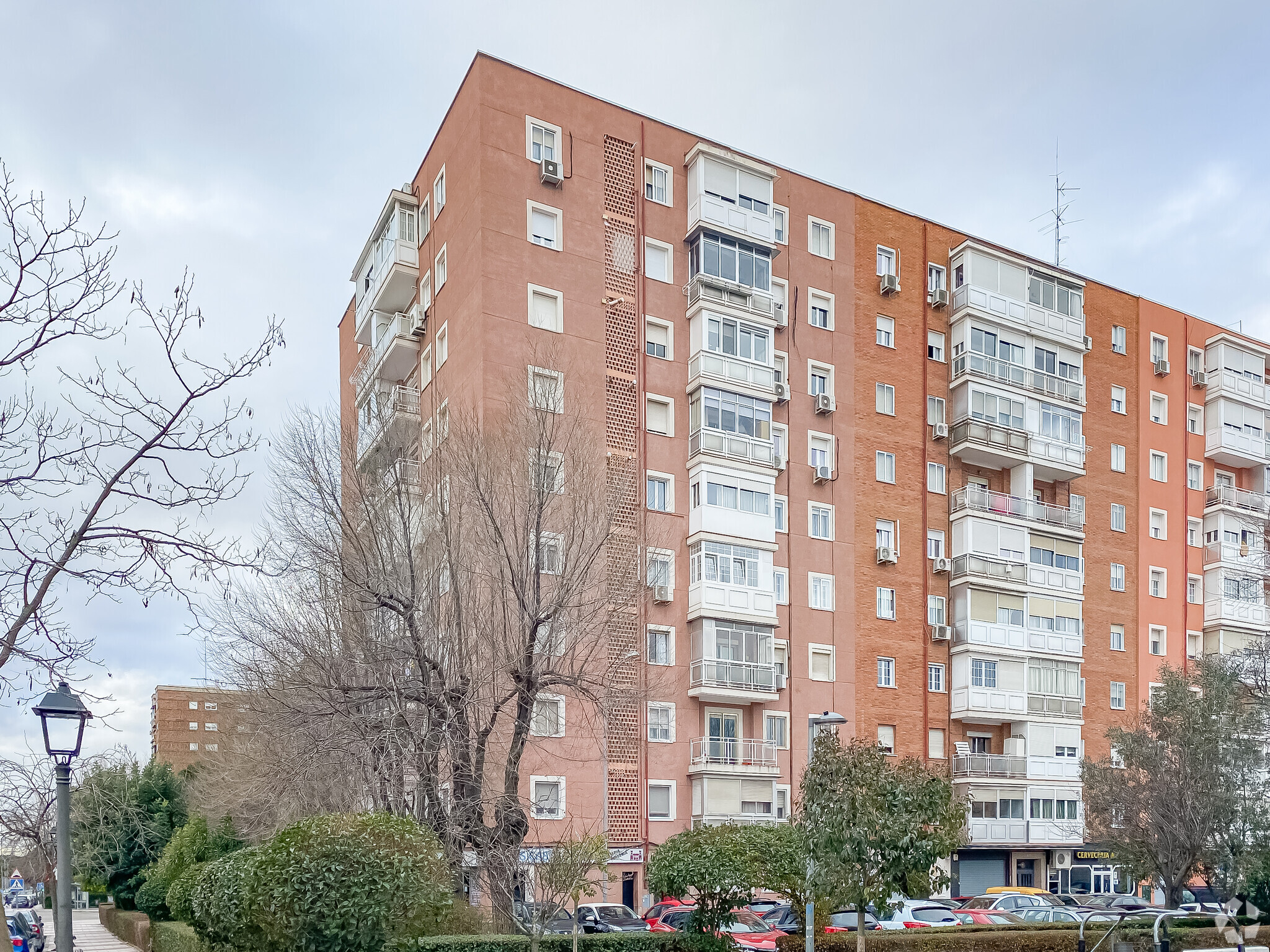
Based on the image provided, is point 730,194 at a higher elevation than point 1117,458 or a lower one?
higher

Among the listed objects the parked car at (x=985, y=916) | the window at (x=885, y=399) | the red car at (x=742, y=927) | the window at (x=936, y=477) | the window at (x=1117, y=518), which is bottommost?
the parked car at (x=985, y=916)

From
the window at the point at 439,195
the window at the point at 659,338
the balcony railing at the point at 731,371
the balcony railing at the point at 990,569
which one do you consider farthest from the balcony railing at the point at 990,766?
the window at the point at 439,195

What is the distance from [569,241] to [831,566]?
13229mm

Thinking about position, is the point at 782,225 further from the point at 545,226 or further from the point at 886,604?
the point at 886,604

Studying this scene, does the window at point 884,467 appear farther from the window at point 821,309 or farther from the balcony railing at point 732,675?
the balcony railing at point 732,675

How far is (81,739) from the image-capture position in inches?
430

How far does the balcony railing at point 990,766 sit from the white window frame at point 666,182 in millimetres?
20338

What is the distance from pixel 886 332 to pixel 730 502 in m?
9.68

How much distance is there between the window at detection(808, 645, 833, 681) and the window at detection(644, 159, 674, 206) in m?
14.7

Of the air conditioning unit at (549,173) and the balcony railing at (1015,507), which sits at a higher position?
the air conditioning unit at (549,173)

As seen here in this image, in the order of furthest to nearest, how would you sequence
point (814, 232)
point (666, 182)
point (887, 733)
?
point (814, 232), point (887, 733), point (666, 182)

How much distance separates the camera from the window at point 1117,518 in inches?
1791

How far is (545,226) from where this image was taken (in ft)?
113

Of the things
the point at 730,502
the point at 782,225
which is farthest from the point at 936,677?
the point at 782,225
